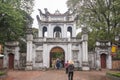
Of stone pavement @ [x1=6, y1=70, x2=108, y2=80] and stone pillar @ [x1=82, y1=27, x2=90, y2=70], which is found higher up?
stone pillar @ [x1=82, y1=27, x2=90, y2=70]

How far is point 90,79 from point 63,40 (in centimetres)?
1676

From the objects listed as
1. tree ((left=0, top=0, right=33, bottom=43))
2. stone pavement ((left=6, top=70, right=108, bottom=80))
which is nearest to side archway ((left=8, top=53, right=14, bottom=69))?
tree ((left=0, top=0, right=33, bottom=43))

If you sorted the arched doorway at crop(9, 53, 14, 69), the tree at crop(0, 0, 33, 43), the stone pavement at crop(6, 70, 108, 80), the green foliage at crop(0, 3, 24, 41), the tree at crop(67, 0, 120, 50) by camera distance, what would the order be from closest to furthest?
the stone pavement at crop(6, 70, 108, 80) < the green foliage at crop(0, 3, 24, 41) < the tree at crop(0, 0, 33, 43) < the tree at crop(67, 0, 120, 50) < the arched doorway at crop(9, 53, 14, 69)

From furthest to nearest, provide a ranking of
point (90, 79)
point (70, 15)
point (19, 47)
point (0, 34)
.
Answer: point (70, 15), point (19, 47), point (0, 34), point (90, 79)

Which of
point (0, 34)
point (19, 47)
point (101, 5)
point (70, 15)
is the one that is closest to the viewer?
point (0, 34)

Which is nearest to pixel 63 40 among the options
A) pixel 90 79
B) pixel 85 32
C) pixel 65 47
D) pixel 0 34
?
pixel 65 47

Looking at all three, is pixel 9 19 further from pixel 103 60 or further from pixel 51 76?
pixel 103 60

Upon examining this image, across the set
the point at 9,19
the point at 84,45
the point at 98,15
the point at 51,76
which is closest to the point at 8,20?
the point at 9,19

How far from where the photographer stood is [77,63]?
37.9m

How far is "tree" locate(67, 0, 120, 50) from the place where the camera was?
112 ft

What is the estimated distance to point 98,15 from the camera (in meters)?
36.1

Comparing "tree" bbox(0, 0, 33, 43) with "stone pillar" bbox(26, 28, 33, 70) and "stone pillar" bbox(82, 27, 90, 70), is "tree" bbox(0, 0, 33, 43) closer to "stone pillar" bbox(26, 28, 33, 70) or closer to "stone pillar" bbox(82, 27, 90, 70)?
"stone pillar" bbox(26, 28, 33, 70)

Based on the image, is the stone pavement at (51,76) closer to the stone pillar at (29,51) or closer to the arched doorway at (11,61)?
the stone pillar at (29,51)

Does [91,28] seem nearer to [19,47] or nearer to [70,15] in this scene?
[70,15]
